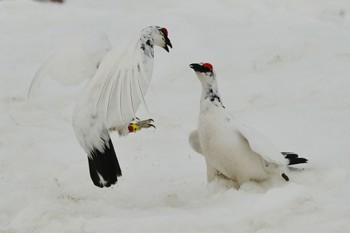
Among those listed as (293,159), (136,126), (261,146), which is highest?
(261,146)

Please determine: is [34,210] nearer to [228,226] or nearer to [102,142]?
[102,142]

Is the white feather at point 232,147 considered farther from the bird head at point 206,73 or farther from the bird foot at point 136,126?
the bird foot at point 136,126

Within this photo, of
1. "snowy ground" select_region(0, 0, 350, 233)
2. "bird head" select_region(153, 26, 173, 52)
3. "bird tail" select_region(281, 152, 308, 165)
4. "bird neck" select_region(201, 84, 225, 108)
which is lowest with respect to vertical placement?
"snowy ground" select_region(0, 0, 350, 233)

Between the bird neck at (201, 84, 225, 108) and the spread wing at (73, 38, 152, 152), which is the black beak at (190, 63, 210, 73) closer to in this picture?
the bird neck at (201, 84, 225, 108)

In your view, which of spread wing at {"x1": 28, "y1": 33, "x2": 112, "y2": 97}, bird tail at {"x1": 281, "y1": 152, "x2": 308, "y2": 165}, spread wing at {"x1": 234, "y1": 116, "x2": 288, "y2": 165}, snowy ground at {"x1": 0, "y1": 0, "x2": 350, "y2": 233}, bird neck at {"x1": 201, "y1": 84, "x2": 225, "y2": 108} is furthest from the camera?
spread wing at {"x1": 28, "y1": 33, "x2": 112, "y2": 97}

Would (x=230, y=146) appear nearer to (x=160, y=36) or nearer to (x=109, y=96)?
(x=109, y=96)

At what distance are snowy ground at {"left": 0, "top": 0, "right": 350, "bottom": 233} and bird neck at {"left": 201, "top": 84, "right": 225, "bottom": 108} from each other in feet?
1.84

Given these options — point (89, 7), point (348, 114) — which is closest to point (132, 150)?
point (348, 114)

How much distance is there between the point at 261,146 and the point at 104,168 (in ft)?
3.40

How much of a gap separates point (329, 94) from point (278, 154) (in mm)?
2507

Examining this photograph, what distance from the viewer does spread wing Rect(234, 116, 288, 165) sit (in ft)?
13.5

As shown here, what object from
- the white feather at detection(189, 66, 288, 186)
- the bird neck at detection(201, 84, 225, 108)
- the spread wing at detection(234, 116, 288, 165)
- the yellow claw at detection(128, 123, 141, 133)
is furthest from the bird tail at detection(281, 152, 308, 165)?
the yellow claw at detection(128, 123, 141, 133)

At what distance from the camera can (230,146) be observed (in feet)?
13.8

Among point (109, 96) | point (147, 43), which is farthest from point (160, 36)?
point (109, 96)
